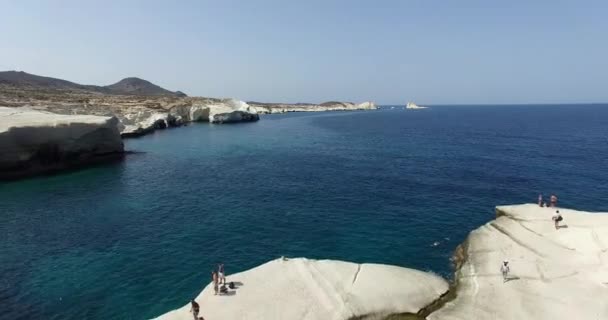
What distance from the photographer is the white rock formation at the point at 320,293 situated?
1955cm

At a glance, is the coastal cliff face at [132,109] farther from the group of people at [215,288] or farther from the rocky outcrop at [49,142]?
the group of people at [215,288]

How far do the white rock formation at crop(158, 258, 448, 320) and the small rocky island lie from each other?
2.1 inches

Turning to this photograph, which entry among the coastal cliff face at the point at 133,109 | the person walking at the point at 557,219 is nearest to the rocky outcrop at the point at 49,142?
the coastal cliff face at the point at 133,109

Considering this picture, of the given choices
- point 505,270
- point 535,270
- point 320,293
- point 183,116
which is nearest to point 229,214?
point 320,293

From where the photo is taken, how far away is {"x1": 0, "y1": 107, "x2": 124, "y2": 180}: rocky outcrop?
53.7 m

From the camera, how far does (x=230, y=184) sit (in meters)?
49.8

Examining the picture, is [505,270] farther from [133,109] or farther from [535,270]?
[133,109]

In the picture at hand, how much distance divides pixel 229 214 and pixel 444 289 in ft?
73.9

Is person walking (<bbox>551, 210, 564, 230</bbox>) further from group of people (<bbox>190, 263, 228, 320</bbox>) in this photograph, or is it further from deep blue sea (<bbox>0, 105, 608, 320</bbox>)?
group of people (<bbox>190, 263, 228, 320</bbox>)

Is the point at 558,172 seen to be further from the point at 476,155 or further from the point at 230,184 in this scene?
the point at 230,184

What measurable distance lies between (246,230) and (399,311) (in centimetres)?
1737

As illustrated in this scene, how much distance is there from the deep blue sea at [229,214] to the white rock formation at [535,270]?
3212mm

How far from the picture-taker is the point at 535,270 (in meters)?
23.7

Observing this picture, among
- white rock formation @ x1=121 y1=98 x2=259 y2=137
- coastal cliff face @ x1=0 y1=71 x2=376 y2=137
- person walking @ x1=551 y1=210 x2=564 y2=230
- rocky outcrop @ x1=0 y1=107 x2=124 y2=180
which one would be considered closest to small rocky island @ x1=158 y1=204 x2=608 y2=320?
person walking @ x1=551 y1=210 x2=564 y2=230
